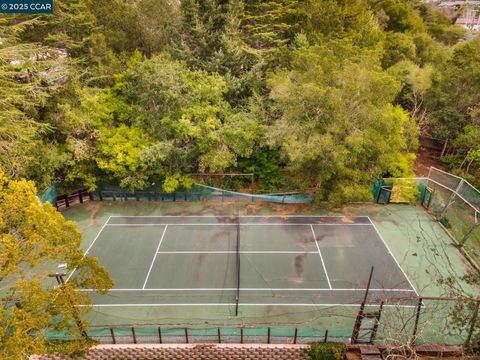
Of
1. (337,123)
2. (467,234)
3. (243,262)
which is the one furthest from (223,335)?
(467,234)

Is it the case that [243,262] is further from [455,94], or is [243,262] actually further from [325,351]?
[455,94]

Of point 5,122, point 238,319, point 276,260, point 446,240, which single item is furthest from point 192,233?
point 446,240

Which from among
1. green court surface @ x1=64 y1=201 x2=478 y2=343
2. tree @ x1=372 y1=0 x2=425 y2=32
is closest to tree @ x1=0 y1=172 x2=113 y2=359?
green court surface @ x1=64 y1=201 x2=478 y2=343

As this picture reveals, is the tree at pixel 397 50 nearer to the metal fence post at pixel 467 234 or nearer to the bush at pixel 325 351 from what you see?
the metal fence post at pixel 467 234

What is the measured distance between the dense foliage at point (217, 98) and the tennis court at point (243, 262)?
2.53 m

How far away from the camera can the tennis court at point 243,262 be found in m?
16.1

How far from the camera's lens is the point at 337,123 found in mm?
19656

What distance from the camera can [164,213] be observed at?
22.2m

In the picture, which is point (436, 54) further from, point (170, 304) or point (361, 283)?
point (170, 304)

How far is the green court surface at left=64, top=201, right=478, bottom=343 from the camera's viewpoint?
49.9 feet

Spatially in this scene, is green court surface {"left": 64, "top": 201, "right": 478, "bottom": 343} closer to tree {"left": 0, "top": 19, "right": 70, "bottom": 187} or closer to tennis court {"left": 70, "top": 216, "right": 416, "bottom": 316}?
tennis court {"left": 70, "top": 216, "right": 416, "bottom": 316}

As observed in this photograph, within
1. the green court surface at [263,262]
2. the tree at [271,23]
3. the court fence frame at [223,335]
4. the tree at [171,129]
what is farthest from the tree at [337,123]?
the court fence frame at [223,335]

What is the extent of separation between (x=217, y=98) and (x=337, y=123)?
25.6 feet

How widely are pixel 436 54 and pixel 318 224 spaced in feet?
66.5
